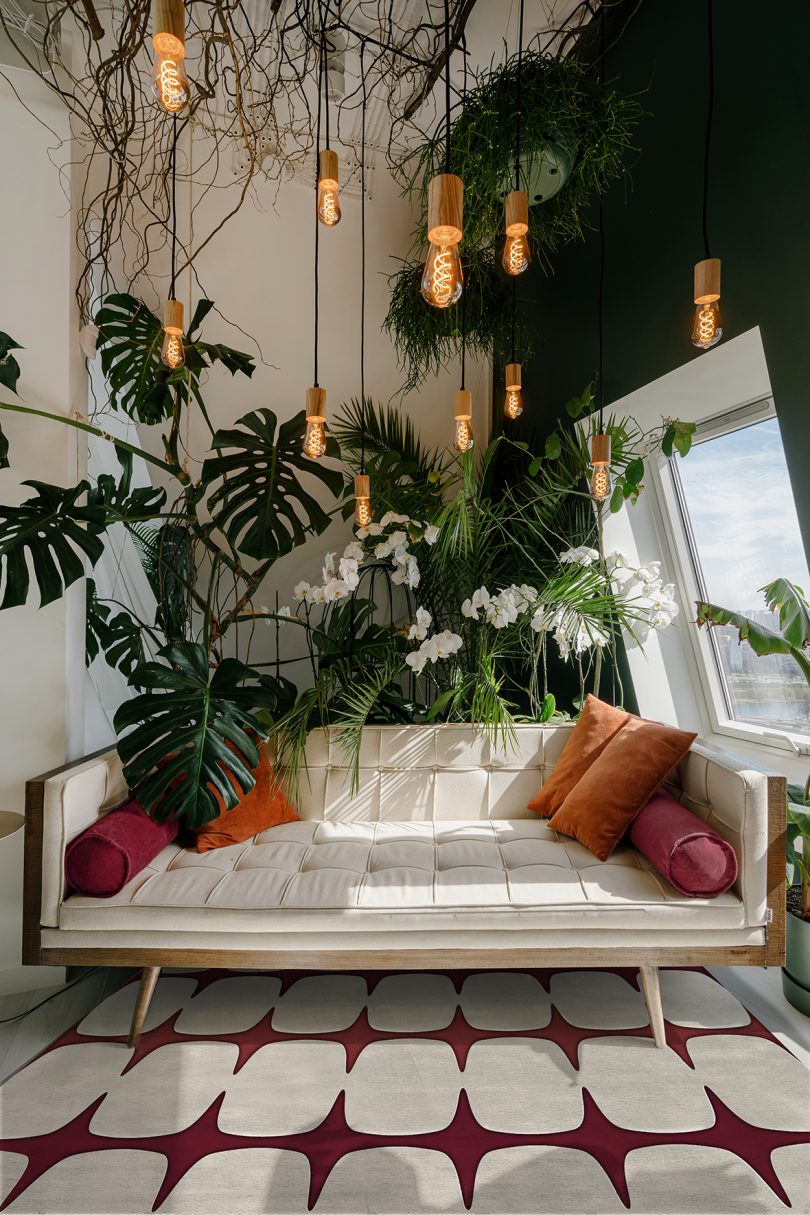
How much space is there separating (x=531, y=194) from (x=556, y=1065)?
8.70 ft

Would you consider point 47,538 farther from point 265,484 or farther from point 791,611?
point 791,611

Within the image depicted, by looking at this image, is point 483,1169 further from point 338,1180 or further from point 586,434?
point 586,434

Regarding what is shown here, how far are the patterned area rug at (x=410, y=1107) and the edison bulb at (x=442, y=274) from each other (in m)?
1.67

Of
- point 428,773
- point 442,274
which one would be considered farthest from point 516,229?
point 428,773

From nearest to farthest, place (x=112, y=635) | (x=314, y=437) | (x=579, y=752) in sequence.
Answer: (x=314, y=437), (x=579, y=752), (x=112, y=635)

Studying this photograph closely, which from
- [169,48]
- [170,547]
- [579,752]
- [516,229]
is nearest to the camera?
[169,48]

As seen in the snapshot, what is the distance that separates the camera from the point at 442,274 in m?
1.18

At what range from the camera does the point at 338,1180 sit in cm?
138

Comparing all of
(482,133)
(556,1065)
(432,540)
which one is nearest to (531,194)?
(482,133)

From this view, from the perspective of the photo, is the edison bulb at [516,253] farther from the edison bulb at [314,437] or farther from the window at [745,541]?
the window at [745,541]

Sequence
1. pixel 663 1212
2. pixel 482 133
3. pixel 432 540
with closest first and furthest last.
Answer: pixel 663 1212 → pixel 482 133 → pixel 432 540

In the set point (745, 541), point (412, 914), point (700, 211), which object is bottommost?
point (412, 914)

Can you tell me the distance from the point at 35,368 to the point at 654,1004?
2.65m

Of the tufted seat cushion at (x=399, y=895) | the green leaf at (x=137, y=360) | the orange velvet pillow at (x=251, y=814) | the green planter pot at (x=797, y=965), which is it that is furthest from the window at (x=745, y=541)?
the green leaf at (x=137, y=360)
